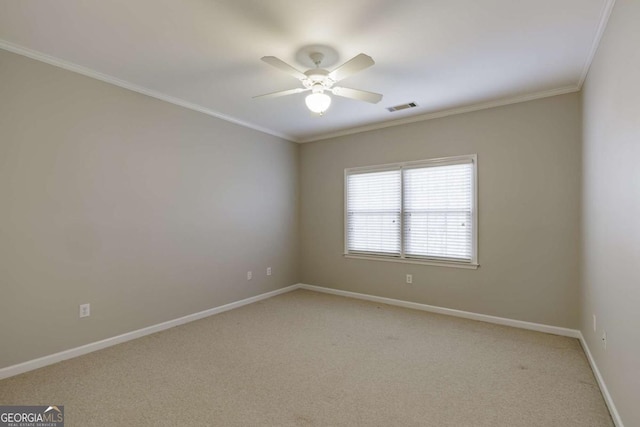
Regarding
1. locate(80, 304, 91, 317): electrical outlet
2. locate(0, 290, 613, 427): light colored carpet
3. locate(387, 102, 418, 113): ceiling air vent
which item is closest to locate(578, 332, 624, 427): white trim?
locate(0, 290, 613, 427): light colored carpet

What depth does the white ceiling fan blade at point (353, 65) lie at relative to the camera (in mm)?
2189

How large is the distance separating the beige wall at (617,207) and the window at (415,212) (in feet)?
4.29

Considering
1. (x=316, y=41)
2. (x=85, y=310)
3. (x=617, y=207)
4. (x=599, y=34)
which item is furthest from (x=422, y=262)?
(x=85, y=310)

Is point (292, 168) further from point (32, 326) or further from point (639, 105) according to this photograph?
point (639, 105)

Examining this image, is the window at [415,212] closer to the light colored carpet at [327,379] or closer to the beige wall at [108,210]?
the light colored carpet at [327,379]

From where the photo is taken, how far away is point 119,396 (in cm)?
226

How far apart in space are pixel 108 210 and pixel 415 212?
12.0 ft

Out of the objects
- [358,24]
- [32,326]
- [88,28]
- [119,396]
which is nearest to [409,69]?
[358,24]

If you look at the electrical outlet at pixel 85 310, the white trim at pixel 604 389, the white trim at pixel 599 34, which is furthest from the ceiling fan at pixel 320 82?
the white trim at pixel 604 389

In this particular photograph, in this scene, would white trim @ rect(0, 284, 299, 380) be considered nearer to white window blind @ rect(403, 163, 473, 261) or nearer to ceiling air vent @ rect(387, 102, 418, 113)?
white window blind @ rect(403, 163, 473, 261)

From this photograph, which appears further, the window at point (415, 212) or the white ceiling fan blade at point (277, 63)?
the window at point (415, 212)

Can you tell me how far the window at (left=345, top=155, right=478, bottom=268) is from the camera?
4016mm

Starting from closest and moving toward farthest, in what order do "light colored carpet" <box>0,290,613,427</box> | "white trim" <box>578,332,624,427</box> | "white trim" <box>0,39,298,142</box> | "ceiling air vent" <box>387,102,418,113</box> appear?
"white trim" <box>578,332,624,427</box> < "light colored carpet" <box>0,290,613,427</box> < "white trim" <box>0,39,298,142</box> < "ceiling air vent" <box>387,102,418,113</box>

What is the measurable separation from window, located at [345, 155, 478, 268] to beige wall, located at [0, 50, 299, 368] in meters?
1.63
